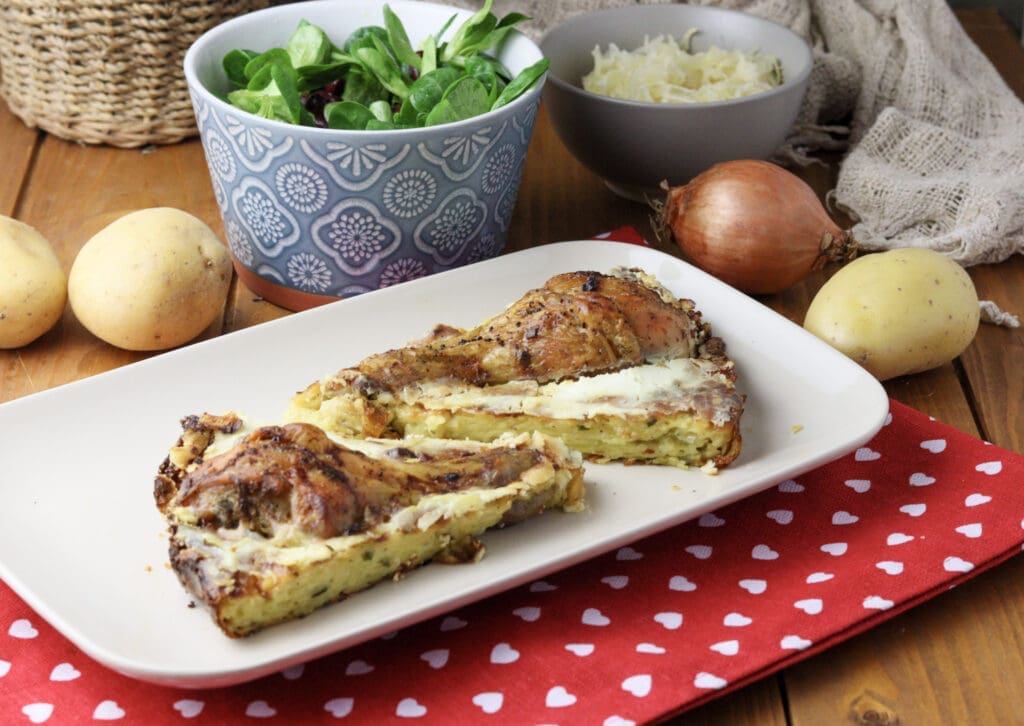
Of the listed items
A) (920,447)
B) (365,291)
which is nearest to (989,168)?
(920,447)

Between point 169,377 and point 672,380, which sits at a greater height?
point 672,380

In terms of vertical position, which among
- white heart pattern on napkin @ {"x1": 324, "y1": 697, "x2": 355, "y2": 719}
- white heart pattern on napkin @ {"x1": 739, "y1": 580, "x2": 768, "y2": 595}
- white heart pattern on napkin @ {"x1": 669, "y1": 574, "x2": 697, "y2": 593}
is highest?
white heart pattern on napkin @ {"x1": 739, "y1": 580, "x2": 768, "y2": 595}

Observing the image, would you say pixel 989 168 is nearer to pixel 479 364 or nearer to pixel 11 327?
pixel 479 364

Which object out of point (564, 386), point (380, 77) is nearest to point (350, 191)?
point (380, 77)

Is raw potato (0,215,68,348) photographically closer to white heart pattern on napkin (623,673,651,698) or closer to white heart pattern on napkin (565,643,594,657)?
white heart pattern on napkin (565,643,594,657)

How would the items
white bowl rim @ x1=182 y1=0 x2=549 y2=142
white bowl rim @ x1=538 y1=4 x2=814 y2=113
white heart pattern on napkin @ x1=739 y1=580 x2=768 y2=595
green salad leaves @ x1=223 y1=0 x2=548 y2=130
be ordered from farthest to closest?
white bowl rim @ x1=538 y1=4 x2=814 y2=113 → green salad leaves @ x1=223 y1=0 x2=548 y2=130 → white bowl rim @ x1=182 y1=0 x2=549 y2=142 → white heart pattern on napkin @ x1=739 y1=580 x2=768 y2=595

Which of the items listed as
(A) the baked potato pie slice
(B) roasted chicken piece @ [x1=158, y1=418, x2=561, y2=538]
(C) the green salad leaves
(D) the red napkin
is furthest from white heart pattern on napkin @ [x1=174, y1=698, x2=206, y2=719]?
(C) the green salad leaves

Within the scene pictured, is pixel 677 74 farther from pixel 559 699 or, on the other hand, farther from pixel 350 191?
pixel 559 699
